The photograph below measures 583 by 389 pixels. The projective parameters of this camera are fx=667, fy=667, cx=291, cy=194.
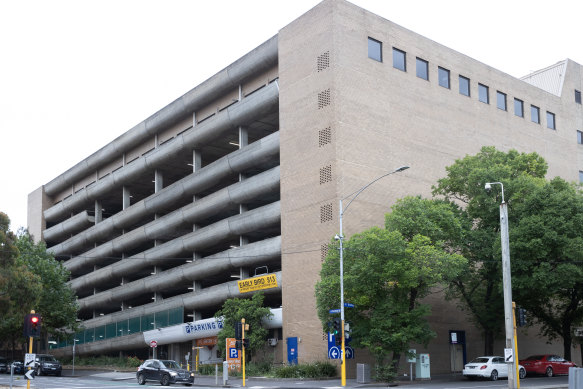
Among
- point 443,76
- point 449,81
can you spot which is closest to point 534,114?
point 449,81

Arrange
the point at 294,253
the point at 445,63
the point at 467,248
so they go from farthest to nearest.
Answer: the point at 445,63 < the point at 294,253 < the point at 467,248

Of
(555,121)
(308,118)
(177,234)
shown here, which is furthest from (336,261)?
(555,121)

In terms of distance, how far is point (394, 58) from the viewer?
5191 cm

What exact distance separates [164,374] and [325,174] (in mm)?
17120

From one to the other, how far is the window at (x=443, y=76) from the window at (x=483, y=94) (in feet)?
14.6

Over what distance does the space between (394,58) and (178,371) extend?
28.3 metres

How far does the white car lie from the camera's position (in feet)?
135

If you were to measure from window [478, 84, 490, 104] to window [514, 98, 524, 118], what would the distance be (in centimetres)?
436

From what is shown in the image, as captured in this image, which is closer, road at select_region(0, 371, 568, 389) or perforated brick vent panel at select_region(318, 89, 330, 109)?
road at select_region(0, 371, 568, 389)

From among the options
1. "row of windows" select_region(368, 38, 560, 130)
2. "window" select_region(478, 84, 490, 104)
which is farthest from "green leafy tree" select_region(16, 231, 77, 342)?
"window" select_region(478, 84, 490, 104)

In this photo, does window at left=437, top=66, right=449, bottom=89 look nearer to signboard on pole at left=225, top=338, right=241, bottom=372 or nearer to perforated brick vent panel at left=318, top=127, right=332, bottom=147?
perforated brick vent panel at left=318, top=127, right=332, bottom=147

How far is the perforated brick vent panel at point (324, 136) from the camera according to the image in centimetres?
4697

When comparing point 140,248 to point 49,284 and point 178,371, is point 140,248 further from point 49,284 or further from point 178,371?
point 178,371

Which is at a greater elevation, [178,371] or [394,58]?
[394,58]
